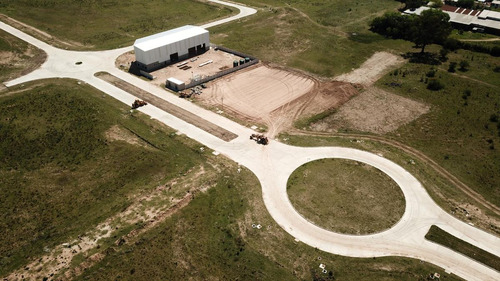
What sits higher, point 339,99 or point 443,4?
point 443,4

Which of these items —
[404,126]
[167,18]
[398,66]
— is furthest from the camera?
[167,18]

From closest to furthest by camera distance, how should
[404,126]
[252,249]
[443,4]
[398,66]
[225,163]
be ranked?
[252,249]
[225,163]
[404,126]
[398,66]
[443,4]

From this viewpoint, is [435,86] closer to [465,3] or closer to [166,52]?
[166,52]

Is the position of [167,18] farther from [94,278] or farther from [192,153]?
[94,278]

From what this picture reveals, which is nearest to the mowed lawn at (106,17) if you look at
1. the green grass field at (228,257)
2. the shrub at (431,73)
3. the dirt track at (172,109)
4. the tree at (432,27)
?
the dirt track at (172,109)

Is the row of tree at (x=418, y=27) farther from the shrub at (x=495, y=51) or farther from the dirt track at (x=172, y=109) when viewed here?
the dirt track at (x=172, y=109)

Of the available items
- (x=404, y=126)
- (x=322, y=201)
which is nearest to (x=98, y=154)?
(x=322, y=201)

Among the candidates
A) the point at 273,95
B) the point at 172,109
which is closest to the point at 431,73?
the point at 273,95

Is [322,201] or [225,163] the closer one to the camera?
[322,201]
